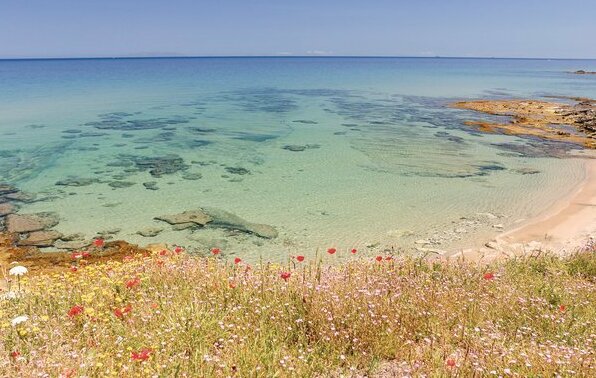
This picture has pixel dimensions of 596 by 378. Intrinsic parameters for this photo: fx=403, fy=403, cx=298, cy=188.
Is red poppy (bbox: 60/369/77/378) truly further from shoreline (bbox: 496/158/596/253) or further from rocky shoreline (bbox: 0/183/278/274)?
shoreline (bbox: 496/158/596/253)

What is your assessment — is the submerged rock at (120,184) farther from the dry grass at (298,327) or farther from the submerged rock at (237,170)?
the dry grass at (298,327)

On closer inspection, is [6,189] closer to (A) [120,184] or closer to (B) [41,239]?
(A) [120,184]

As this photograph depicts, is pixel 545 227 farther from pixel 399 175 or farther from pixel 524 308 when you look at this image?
pixel 524 308

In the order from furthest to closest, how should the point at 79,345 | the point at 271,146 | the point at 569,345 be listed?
the point at 271,146 → the point at 569,345 → the point at 79,345

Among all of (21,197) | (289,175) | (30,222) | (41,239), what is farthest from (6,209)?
(289,175)

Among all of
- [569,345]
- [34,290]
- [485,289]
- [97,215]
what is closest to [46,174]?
[97,215]

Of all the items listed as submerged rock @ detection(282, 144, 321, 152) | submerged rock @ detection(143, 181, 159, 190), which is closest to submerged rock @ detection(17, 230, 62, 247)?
submerged rock @ detection(143, 181, 159, 190)

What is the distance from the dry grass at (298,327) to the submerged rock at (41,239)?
27.3ft

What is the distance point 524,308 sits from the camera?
6844 millimetres

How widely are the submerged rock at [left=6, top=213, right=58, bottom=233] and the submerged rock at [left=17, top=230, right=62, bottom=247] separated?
0.52m

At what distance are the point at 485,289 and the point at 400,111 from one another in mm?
44792

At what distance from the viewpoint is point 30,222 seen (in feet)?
55.9

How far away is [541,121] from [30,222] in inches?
1806

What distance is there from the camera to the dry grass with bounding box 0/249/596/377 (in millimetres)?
5152
